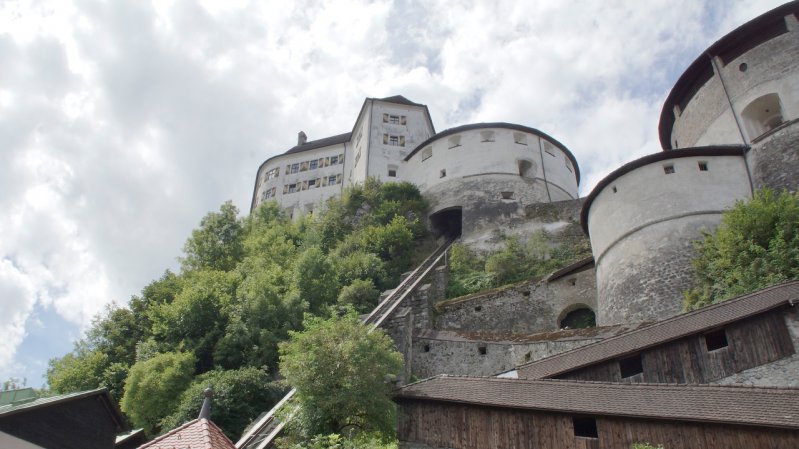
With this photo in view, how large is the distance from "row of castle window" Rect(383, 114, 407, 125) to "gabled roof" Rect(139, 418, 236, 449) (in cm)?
3859

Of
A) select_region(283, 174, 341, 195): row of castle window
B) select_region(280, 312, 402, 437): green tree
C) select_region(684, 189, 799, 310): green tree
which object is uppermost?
select_region(283, 174, 341, 195): row of castle window

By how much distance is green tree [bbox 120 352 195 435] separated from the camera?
18172 mm

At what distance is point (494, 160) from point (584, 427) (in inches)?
947

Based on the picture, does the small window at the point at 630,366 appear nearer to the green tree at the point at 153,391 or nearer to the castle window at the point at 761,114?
the castle window at the point at 761,114

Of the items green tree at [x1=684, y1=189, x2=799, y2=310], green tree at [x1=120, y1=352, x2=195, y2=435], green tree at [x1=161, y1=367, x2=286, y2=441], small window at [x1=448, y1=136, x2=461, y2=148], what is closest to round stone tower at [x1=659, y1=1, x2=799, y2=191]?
green tree at [x1=684, y1=189, x2=799, y2=310]

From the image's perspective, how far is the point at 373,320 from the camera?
19.7 metres

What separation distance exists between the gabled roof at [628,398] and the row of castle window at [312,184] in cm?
3535

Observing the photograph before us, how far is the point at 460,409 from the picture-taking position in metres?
13.5

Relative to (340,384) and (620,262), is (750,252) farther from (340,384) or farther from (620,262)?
(340,384)

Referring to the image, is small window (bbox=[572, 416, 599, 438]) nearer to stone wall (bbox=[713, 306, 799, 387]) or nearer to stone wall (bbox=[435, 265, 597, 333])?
stone wall (bbox=[713, 306, 799, 387])

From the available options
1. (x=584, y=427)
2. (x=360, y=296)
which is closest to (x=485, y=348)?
(x=584, y=427)

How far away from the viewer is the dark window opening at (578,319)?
2195 cm

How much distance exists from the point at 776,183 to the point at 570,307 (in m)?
7.61

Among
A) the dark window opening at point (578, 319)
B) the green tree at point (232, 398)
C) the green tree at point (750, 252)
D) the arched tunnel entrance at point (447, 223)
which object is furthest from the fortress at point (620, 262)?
the green tree at point (232, 398)
